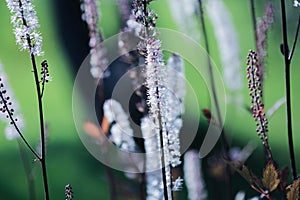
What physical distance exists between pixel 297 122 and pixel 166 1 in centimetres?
61

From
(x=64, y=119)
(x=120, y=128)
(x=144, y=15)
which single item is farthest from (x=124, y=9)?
(x=64, y=119)

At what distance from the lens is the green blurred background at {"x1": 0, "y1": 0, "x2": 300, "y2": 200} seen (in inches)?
69.6

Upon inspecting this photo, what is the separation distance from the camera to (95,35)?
1.03m

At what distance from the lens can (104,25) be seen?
1.83 metres

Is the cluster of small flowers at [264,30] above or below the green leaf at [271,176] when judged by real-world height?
above

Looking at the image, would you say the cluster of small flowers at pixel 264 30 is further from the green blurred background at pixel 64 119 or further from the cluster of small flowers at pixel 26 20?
the green blurred background at pixel 64 119

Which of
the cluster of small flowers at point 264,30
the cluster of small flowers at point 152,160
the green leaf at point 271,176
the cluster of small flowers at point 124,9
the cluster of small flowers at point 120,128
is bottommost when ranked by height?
the green leaf at point 271,176

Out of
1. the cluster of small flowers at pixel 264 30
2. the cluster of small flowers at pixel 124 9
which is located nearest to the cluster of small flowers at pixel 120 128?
the cluster of small flowers at pixel 124 9

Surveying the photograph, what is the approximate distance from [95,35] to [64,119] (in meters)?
0.85

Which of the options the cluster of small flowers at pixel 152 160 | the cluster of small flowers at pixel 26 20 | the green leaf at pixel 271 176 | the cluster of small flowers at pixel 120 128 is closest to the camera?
the cluster of small flowers at pixel 26 20

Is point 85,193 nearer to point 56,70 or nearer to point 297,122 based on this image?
point 56,70

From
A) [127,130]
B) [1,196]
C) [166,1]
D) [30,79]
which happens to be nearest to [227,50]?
[127,130]

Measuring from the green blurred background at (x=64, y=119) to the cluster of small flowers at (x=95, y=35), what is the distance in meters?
0.63

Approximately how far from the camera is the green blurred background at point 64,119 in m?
1.77
